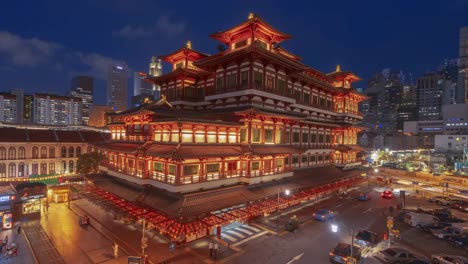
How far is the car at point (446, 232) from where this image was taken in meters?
26.8

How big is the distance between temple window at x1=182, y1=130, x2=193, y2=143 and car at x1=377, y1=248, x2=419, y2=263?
2080 centimetres

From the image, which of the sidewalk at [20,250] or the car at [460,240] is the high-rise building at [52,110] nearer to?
the sidewalk at [20,250]

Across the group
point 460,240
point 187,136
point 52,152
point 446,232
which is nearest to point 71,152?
point 52,152

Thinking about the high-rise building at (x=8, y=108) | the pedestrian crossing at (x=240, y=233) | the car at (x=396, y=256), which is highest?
the high-rise building at (x=8, y=108)

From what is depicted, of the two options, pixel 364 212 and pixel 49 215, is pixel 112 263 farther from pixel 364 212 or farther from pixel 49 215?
pixel 364 212

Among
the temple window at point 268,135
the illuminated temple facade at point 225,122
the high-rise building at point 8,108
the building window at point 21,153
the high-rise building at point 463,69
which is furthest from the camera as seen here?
the high-rise building at point 463,69

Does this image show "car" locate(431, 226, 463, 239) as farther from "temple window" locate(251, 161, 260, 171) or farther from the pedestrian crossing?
"temple window" locate(251, 161, 260, 171)

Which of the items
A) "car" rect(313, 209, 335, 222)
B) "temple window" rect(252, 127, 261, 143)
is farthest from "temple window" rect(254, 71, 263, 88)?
"car" rect(313, 209, 335, 222)

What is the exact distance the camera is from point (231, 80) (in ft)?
97.9

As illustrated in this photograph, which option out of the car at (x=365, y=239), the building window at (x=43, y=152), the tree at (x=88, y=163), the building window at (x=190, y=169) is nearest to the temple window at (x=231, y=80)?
the building window at (x=190, y=169)

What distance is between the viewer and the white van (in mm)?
29875

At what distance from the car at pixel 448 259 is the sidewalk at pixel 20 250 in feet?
115

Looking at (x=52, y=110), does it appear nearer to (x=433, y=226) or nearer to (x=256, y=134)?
(x=256, y=134)

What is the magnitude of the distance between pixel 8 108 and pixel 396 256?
179m
